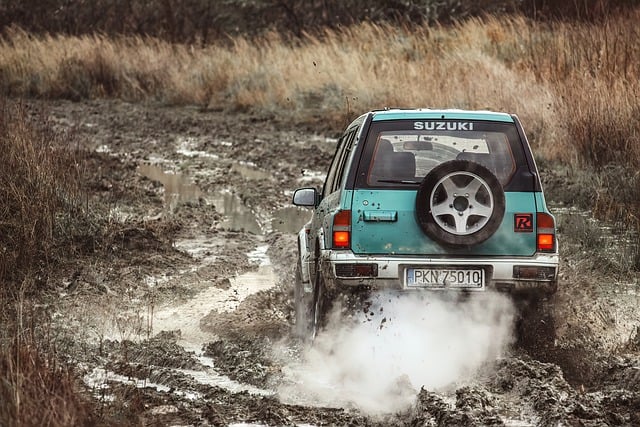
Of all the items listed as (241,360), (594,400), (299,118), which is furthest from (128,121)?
(594,400)

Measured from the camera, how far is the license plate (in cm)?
656

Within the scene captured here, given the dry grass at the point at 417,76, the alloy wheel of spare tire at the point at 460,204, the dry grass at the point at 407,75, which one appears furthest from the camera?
the dry grass at the point at 407,75

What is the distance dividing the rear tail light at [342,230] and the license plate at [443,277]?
43 centimetres

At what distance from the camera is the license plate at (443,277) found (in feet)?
21.5

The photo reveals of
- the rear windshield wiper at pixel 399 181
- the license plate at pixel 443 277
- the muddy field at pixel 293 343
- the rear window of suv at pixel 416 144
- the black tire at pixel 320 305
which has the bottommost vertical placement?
the muddy field at pixel 293 343

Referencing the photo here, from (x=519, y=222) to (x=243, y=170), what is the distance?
10.9 metres

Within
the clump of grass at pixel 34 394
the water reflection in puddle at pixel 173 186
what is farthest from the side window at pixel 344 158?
the water reflection in puddle at pixel 173 186

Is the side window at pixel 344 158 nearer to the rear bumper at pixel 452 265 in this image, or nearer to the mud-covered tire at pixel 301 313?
the rear bumper at pixel 452 265

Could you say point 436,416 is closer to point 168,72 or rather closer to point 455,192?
point 455,192

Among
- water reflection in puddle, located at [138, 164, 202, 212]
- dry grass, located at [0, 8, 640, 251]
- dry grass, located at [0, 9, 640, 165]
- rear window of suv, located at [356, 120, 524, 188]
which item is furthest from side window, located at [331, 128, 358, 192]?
water reflection in puddle, located at [138, 164, 202, 212]

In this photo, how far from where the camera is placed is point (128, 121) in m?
23.3

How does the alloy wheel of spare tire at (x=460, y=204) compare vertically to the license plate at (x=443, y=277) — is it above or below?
above

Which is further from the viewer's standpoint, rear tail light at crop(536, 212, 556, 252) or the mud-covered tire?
the mud-covered tire

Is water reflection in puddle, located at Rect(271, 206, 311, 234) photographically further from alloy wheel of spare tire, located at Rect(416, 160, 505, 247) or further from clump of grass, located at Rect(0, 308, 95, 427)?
clump of grass, located at Rect(0, 308, 95, 427)
